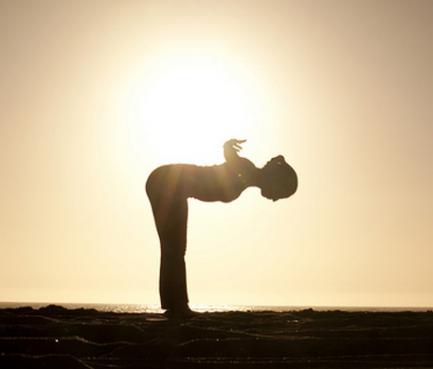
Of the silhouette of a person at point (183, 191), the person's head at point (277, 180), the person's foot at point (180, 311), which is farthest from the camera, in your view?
the person's head at point (277, 180)

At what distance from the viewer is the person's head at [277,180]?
17.8 metres

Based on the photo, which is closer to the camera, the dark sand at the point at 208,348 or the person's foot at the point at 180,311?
the dark sand at the point at 208,348

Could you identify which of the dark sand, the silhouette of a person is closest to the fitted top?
the silhouette of a person

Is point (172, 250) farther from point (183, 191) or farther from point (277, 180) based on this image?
point (277, 180)

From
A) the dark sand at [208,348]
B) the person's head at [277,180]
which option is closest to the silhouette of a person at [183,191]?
the person's head at [277,180]

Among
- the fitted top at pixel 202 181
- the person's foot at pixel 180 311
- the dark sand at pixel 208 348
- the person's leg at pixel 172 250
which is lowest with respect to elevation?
the dark sand at pixel 208 348

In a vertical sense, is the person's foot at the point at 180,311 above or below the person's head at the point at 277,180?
below

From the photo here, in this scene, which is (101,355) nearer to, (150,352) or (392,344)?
(150,352)

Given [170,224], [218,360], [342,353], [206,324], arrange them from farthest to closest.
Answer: [170,224] → [206,324] → [342,353] → [218,360]

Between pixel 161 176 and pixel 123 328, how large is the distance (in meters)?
8.70

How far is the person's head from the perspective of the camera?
17.8m

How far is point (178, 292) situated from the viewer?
17438 millimetres

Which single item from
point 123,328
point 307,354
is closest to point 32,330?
point 123,328

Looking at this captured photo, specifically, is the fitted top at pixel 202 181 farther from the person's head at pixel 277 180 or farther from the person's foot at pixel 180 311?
the person's foot at pixel 180 311
